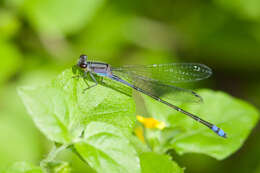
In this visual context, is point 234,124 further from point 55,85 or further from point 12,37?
point 12,37

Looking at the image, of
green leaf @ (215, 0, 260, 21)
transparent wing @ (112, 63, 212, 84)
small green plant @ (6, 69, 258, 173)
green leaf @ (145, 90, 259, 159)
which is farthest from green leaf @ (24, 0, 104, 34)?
small green plant @ (6, 69, 258, 173)

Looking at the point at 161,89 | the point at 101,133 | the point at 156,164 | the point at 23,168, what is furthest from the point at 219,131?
the point at 23,168

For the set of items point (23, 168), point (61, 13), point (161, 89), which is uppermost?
point (61, 13)

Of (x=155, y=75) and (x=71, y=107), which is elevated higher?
(x=71, y=107)

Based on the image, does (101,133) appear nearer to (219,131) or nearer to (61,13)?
(219,131)

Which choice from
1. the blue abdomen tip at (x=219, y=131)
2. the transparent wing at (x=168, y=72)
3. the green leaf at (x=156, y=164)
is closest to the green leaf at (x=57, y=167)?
the green leaf at (x=156, y=164)

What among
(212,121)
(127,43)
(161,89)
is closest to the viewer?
(212,121)

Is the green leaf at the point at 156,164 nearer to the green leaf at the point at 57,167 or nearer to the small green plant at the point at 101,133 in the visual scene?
the small green plant at the point at 101,133
